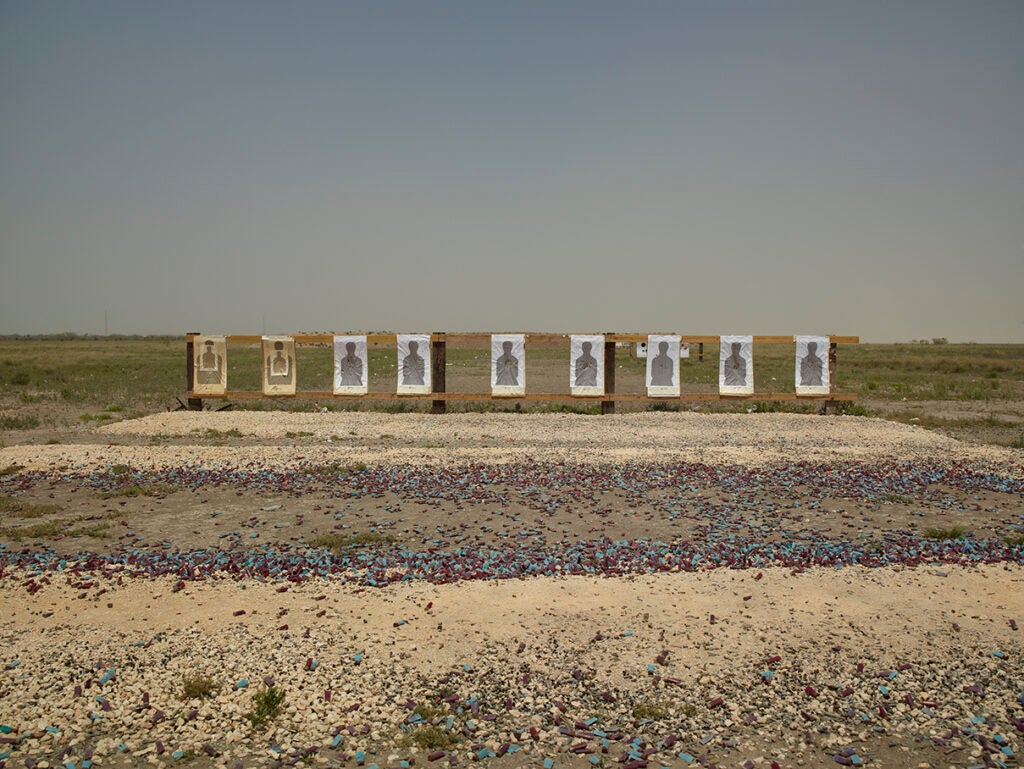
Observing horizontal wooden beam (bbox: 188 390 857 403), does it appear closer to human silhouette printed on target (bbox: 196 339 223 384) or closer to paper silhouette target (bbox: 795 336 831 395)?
paper silhouette target (bbox: 795 336 831 395)

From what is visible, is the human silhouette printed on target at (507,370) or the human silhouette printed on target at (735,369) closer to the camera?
the human silhouette printed on target at (507,370)

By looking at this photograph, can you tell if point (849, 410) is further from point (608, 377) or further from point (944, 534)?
point (944, 534)

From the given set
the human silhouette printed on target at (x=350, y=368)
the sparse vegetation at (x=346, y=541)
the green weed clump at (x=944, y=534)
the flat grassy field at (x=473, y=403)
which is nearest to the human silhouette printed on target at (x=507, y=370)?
the flat grassy field at (x=473, y=403)

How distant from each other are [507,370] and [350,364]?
428 cm

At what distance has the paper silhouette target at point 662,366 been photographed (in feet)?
64.6

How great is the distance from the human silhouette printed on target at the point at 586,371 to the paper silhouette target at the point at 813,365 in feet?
18.2

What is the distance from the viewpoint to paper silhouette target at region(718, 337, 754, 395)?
1970 cm

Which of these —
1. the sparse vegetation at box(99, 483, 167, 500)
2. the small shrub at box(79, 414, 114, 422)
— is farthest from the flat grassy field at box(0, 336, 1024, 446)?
the sparse vegetation at box(99, 483, 167, 500)

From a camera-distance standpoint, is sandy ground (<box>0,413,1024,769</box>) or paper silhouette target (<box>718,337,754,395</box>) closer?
sandy ground (<box>0,413,1024,769</box>)

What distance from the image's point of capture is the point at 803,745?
4.21 m

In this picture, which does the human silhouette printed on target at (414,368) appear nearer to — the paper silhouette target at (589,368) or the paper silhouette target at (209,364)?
the paper silhouette target at (589,368)

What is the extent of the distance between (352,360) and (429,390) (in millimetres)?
2299

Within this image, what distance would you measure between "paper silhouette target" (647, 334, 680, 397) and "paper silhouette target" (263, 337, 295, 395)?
9.63 metres

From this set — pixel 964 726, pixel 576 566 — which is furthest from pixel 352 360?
pixel 964 726
